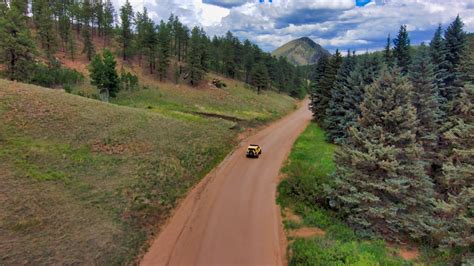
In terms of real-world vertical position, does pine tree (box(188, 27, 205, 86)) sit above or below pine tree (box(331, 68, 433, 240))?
above

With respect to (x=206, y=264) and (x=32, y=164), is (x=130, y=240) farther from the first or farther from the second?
(x=32, y=164)

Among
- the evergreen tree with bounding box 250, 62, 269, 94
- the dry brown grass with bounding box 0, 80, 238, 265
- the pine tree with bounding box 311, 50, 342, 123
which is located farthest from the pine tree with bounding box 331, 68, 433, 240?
the evergreen tree with bounding box 250, 62, 269, 94

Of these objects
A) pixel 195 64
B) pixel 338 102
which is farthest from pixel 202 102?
pixel 338 102

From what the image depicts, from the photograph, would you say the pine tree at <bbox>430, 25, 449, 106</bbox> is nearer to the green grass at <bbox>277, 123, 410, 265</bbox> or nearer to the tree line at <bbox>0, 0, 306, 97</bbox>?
the green grass at <bbox>277, 123, 410, 265</bbox>

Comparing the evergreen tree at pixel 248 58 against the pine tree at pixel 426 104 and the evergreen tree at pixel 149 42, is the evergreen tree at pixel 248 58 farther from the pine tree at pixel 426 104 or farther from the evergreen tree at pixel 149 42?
the pine tree at pixel 426 104

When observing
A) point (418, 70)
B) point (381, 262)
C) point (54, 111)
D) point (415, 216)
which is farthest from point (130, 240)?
point (418, 70)

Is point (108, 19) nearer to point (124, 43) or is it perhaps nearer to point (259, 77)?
point (124, 43)
